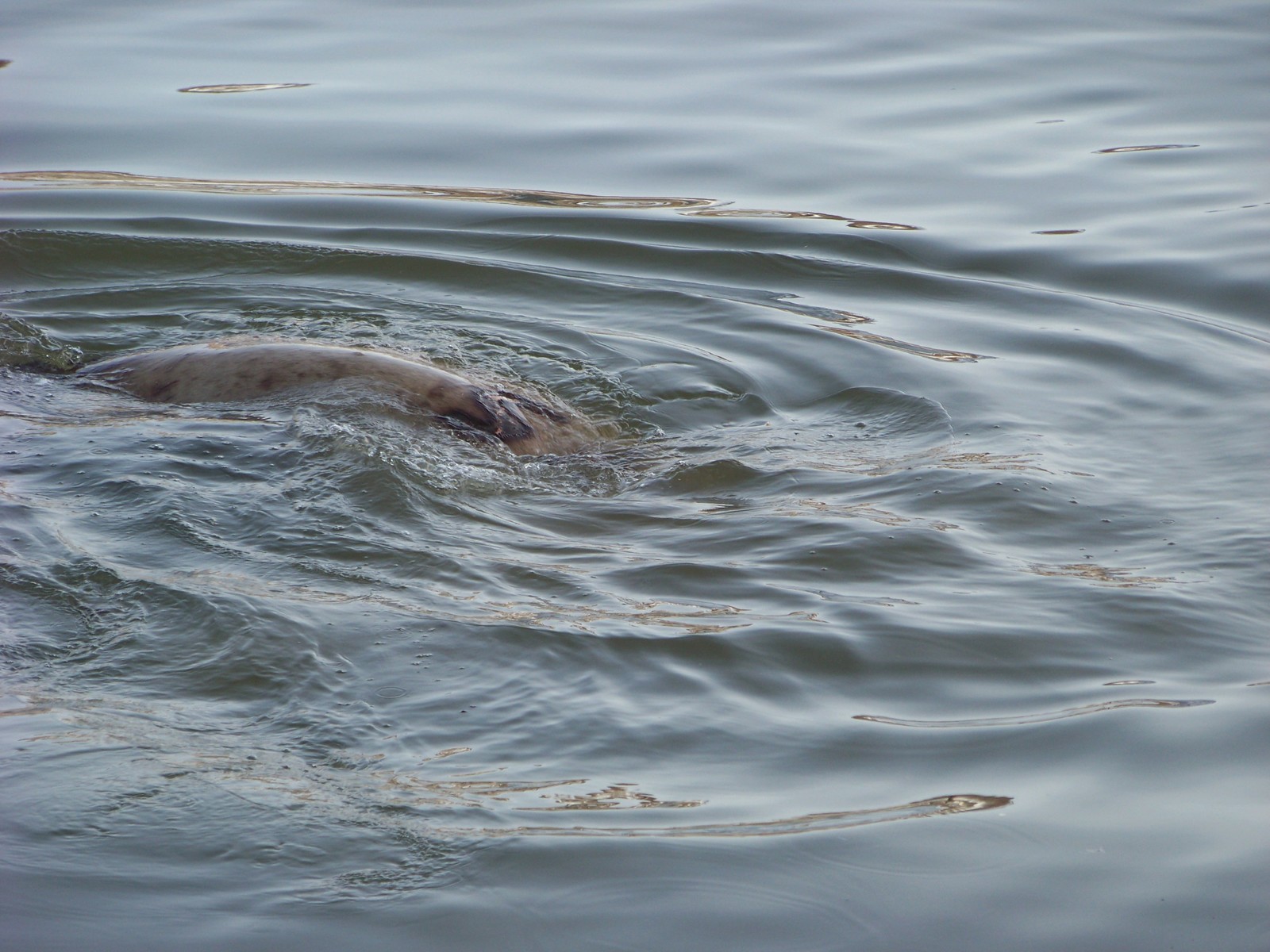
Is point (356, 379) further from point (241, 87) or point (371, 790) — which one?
point (241, 87)

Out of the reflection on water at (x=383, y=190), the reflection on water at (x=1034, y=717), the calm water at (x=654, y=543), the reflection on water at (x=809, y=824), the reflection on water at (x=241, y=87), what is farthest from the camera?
Answer: the reflection on water at (x=241, y=87)

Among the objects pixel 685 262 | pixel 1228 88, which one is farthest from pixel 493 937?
pixel 1228 88

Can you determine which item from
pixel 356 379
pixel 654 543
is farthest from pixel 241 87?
pixel 654 543

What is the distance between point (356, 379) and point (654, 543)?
4.87 feet

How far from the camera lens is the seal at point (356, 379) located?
5094 millimetres

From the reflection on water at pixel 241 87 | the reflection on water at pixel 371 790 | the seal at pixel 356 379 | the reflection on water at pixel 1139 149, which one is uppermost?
the reflection on water at pixel 241 87

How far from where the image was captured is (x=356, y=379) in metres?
5.20

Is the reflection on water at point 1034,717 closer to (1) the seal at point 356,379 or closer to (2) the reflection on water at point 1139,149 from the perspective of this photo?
(1) the seal at point 356,379

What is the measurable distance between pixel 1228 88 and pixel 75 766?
977 cm

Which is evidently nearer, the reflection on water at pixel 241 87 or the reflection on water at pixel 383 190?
the reflection on water at pixel 383 190

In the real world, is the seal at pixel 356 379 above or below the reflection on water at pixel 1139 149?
below

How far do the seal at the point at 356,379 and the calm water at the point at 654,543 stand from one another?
0.48 ft

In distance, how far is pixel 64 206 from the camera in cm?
817

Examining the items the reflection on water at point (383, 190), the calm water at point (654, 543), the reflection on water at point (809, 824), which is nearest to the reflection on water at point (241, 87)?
the calm water at point (654, 543)
